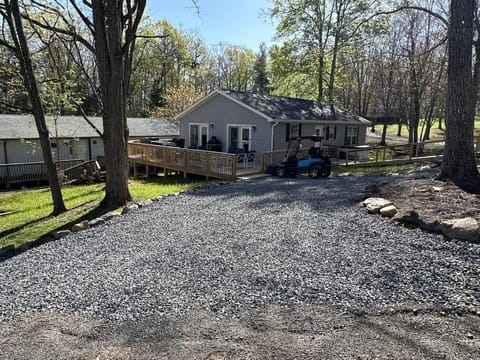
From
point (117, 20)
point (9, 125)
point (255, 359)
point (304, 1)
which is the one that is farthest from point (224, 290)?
point (304, 1)

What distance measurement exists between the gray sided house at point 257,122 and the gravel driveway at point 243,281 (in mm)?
9868

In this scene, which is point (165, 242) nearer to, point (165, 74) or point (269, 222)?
point (269, 222)

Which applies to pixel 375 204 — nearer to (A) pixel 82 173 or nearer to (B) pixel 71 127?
(A) pixel 82 173

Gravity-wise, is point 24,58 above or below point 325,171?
above

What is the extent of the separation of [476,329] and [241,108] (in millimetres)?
14860

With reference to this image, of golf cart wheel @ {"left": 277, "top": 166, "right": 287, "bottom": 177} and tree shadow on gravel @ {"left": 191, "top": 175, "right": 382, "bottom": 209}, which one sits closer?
tree shadow on gravel @ {"left": 191, "top": 175, "right": 382, "bottom": 209}

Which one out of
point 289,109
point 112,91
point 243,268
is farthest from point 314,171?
point 243,268

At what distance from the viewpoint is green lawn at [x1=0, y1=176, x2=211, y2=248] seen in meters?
8.06

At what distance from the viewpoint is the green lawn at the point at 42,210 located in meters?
8.06

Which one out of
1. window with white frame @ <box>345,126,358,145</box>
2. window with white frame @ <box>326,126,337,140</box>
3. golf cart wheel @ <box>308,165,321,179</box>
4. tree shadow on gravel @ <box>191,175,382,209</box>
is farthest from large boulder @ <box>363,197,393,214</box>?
window with white frame @ <box>345,126,358,145</box>

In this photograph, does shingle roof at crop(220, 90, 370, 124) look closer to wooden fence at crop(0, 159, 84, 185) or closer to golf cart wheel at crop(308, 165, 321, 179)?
golf cart wheel at crop(308, 165, 321, 179)

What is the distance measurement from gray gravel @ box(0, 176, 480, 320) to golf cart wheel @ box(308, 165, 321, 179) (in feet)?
17.4

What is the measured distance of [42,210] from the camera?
11.6 m

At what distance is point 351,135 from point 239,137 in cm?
824
